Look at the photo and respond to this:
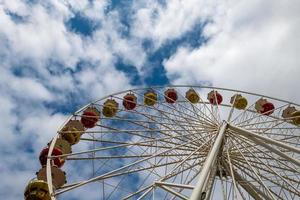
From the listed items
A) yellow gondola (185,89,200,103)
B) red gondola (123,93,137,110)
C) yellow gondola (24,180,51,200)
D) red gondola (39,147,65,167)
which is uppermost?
yellow gondola (185,89,200,103)

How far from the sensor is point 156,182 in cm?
1227

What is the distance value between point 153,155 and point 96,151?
7.29 ft

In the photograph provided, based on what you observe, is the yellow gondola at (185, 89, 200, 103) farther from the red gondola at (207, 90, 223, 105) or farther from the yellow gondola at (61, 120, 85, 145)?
the yellow gondola at (61, 120, 85, 145)

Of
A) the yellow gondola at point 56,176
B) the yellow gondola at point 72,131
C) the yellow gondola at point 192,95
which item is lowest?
the yellow gondola at point 56,176

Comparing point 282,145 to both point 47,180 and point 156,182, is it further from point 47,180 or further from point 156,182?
point 47,180

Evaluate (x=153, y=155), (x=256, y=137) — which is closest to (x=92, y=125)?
(x=153, y=155)

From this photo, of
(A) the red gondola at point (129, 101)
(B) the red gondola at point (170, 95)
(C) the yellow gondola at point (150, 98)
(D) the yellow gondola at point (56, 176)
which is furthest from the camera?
(C) the yellow gondola at point (150, 98)

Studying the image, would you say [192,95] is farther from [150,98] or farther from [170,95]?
[150,98]

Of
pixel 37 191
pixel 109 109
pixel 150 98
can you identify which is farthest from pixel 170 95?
pixel 37 191

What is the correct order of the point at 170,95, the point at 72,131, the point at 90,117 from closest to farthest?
1. the point at 72,131
2. the point at 90,117
3. the point at 170,95

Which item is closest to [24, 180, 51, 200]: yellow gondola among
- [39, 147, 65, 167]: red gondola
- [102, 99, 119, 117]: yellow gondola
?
[39, 147, 65, 167]: red gondola

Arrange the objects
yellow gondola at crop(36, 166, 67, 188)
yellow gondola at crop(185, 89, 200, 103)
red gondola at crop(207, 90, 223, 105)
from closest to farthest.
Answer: yellow gondola at crop(36, 166, 67, 188)
red gondola at crop(207, 90, 223, 105)
yellow gondola at crop(185, 89, 200, 103)

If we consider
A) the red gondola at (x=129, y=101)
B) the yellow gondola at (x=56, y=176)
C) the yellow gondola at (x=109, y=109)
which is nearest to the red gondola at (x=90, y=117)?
the yellow gondola at (x=109, y=109)

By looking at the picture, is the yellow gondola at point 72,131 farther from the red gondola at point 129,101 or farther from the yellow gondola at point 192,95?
the yellow gondola at point 192,95
